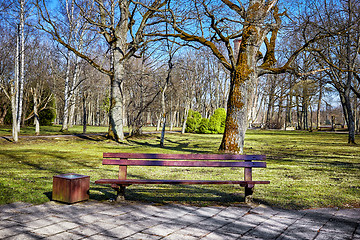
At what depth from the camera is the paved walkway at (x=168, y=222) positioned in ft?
13.0

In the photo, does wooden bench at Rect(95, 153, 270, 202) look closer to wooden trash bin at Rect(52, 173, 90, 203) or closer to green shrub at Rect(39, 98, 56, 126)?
wooden trash bin at Rect(52, 173, 90, 203)

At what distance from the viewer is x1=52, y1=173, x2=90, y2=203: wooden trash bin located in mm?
5441

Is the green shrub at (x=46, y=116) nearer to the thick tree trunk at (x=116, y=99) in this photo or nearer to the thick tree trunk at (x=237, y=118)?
the thick tree trunk at (x=116, y=99)

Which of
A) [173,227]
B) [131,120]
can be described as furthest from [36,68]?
[173,227]

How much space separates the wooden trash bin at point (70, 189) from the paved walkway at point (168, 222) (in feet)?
0.47

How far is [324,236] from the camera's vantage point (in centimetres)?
402

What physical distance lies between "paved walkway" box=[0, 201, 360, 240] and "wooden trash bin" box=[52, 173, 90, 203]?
0.47ft

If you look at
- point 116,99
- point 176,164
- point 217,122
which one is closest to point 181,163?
point 176,164

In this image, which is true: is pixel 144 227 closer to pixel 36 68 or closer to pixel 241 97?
pixel 241 97

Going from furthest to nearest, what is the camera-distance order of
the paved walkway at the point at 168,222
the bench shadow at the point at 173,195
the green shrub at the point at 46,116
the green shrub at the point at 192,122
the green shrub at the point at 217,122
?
the green shrub at the point at 192,122 < the green shrub at the point at 46,116 < the green shrub at the point at 217,122 < the bench shadow at the point at 173,195 < the paved walkway at the point at 168,222

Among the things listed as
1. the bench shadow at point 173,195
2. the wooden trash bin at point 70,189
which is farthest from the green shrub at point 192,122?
the wooden trash bin at point 70,189

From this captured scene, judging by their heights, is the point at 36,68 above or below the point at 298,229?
above

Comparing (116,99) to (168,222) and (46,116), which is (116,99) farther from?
(46,116)

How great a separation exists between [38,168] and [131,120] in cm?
1723
